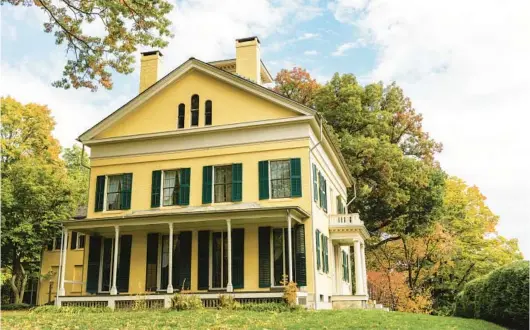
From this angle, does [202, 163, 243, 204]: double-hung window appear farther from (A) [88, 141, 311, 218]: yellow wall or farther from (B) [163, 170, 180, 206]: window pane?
(B) [163, 170, 180, 206]: window pane

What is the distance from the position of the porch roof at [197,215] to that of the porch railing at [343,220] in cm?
443

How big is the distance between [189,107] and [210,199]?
14.0 ft

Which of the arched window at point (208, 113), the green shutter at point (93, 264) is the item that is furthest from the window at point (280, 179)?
the green shutter at point (93, 264)

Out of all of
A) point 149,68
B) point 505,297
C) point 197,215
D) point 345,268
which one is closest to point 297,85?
point 149,68

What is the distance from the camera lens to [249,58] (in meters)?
23.3

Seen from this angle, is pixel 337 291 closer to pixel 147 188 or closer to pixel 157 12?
pixel 147 188

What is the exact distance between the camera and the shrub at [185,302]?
1664cm

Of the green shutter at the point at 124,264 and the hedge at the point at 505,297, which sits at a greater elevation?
the green shutter at the point at 124,264

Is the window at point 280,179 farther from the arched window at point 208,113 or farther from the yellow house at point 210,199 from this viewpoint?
the arched window at point 208,113

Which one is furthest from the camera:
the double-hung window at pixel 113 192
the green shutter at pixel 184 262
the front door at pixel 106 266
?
the double-hung window at pixel 113 192

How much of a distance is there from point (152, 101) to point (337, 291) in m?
12.2

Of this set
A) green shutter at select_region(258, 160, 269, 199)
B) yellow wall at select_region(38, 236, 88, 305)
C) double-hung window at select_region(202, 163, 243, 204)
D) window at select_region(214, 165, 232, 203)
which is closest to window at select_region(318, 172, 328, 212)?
green shutter at select_region(258, 160, 269, 199)

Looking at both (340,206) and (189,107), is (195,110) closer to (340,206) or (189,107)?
(189,107)

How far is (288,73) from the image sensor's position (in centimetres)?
3566
